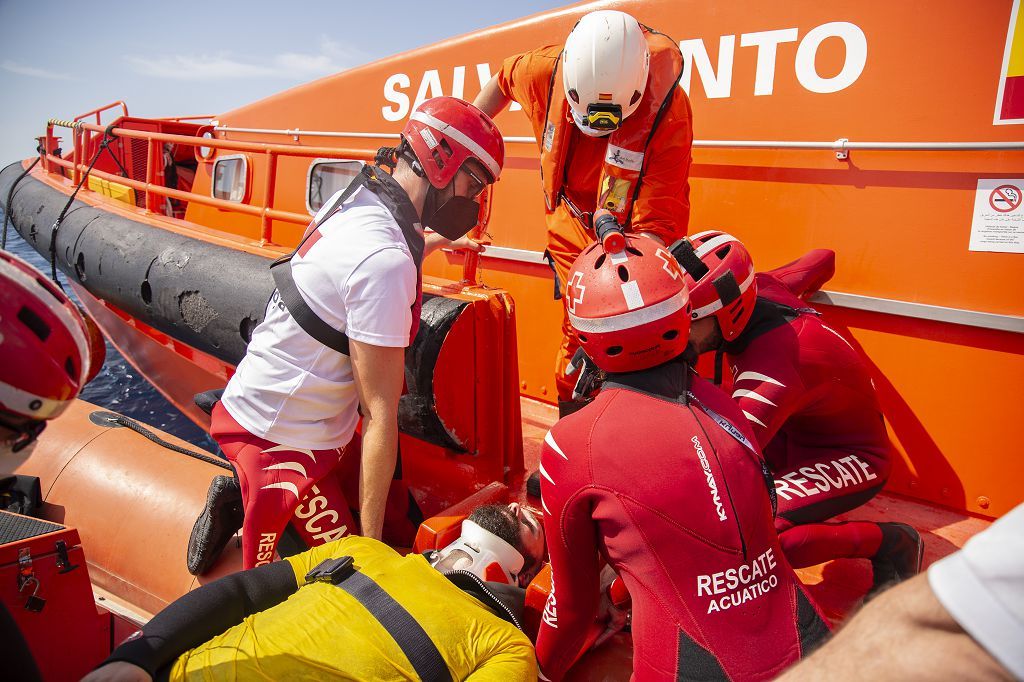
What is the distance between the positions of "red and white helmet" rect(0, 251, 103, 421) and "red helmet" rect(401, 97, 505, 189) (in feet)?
3.71

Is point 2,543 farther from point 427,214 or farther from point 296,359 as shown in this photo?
point 427,214

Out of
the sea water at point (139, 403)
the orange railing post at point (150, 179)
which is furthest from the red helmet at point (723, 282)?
the sea water at point (139, 403)

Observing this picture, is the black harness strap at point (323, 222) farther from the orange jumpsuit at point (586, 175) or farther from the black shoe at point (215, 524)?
the orange jumpsuit at point (586, 175)

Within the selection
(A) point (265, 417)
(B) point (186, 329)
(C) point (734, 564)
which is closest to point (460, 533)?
(A) point (265, 417)

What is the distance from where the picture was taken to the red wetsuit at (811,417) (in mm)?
2064

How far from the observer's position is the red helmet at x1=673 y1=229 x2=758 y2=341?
215 cm

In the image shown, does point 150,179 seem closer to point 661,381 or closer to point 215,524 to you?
point 215,524

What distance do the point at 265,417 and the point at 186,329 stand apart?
2.16m

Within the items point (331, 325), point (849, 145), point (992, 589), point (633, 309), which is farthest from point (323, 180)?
point (992, 589)

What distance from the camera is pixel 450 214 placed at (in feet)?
7.36

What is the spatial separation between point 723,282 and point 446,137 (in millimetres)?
996

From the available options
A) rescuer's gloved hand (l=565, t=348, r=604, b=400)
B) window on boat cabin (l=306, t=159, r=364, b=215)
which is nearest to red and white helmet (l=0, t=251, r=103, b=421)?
rescuer's gloved hand (l=565, t=348, r=604, b=400)

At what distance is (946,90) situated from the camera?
265 cm

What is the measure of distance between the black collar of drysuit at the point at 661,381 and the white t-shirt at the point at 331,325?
611 millimetres
